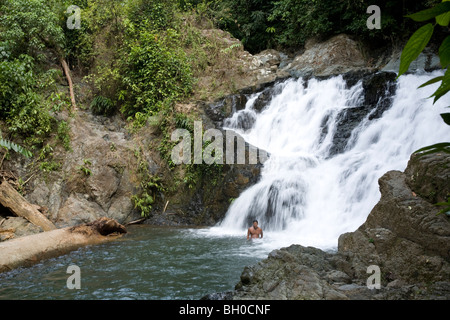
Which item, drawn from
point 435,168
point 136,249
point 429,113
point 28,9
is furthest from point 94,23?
point 435,168

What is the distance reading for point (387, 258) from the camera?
4.62m

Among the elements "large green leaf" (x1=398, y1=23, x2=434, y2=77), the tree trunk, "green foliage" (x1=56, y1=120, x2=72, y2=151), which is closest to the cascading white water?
"green foliage" (x1=56, y1=120, x2=72, y2=151)

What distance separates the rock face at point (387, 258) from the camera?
12.1 ft

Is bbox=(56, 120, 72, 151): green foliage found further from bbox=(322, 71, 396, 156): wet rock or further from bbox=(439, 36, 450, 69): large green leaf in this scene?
bbox=(439, 36, 450, 69): large green leaf

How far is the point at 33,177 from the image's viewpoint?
9.79 m

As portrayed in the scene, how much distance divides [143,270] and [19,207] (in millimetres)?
4421

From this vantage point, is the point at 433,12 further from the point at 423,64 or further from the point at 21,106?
the point at 423,64

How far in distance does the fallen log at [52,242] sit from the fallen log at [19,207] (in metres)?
1.09

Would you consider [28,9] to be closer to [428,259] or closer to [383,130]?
[383,130]

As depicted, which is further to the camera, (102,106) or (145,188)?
(102,106)

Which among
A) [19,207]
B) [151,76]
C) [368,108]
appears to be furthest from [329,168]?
[19,207]

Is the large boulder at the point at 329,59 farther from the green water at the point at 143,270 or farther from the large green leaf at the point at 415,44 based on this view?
the large green leaf at the point at 415,44

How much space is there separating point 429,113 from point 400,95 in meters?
1.38
